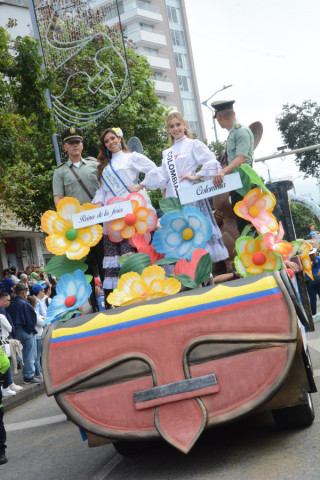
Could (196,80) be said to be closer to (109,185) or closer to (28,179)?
(28,179)

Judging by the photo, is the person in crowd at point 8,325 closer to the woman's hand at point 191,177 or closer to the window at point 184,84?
the woman's hand at point 191,177

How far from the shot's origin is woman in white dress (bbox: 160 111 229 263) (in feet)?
21.3

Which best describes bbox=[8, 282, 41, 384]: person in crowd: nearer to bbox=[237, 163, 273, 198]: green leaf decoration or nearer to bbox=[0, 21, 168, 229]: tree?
bbox=[0, 21, 168, 229]: tree

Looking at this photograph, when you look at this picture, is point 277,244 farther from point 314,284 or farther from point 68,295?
point 314,284

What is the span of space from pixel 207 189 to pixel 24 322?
8.03 m

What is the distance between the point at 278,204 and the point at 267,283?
7.71 feet

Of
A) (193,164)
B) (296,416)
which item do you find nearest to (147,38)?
(193,164)

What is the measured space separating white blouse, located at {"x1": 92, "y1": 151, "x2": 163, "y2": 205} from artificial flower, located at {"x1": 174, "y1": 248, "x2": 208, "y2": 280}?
1393mm

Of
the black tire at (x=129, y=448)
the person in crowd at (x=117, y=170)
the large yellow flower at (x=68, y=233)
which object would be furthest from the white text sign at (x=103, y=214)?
the black tire at (x=129, y=448)

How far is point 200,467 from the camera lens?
5.07 metres

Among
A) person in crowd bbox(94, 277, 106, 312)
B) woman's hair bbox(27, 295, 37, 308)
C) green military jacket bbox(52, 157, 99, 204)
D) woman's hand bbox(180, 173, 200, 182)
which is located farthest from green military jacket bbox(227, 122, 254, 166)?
woman's hair bbox(27, 295, 37, 308)

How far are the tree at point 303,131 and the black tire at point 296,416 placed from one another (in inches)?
1507

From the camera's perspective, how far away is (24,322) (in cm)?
1312

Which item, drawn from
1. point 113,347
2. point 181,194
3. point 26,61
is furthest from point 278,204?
point 26,61
